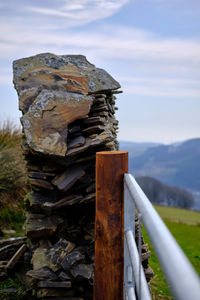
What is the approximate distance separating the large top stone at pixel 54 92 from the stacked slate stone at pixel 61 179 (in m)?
0.01

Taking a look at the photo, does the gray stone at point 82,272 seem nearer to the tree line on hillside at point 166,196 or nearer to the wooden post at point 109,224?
the wooden post at point 109,224

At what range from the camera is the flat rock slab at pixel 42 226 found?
12.8 ft

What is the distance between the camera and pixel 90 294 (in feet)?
12.1

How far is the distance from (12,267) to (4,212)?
2843 millimetres

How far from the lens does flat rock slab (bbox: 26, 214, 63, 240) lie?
3.91 m

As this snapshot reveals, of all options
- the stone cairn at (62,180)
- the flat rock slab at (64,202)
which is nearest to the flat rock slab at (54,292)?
the stone cairn at (62,180)

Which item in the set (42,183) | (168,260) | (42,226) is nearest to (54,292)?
(42,226)

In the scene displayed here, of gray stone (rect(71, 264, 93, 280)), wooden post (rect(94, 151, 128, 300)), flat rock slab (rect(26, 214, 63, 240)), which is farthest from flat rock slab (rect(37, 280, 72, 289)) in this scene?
wooden post (rect(94, 151, 128, 300))

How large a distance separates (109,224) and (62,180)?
5.79ft

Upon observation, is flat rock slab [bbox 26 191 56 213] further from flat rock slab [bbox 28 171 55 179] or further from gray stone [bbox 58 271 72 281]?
gray stone [bbox 58 271 72 281]

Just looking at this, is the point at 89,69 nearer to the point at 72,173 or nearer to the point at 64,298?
the point at 72,173

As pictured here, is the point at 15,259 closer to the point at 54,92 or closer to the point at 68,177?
the point at 68,177

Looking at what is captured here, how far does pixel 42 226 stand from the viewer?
155 inches

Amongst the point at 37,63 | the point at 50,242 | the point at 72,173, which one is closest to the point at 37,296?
the point at 50,242
